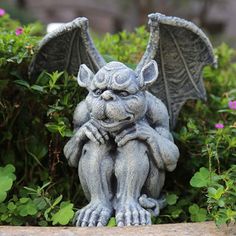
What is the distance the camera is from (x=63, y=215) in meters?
1.76

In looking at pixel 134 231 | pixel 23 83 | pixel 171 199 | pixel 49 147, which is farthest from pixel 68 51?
pixel 134 231

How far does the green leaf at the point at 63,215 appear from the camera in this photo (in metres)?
1.74

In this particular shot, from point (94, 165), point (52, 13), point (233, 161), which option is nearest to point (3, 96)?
point (94, 165)

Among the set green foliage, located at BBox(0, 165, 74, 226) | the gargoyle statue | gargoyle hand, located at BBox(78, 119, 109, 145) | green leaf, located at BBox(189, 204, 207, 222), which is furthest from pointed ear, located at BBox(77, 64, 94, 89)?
green leaf, located at BBox(189, 204, 207, 222)

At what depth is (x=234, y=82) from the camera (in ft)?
9.21

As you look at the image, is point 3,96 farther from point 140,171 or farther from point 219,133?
point 219,133

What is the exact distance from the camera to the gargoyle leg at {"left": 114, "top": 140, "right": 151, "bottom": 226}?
5.75 feet

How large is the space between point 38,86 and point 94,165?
1.47 ft

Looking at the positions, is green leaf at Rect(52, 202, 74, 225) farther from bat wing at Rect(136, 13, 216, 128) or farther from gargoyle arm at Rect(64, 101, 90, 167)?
bat wing at Rect(136, 13, 216, 128)

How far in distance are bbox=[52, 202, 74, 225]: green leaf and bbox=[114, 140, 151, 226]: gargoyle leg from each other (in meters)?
0.16

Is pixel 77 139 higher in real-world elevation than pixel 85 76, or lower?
lower

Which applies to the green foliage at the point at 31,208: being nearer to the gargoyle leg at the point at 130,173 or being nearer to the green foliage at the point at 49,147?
the green foliage at the point at 49,147

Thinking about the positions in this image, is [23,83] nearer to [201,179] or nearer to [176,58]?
[176,58]

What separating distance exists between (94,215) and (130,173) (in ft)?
→ 0.62
